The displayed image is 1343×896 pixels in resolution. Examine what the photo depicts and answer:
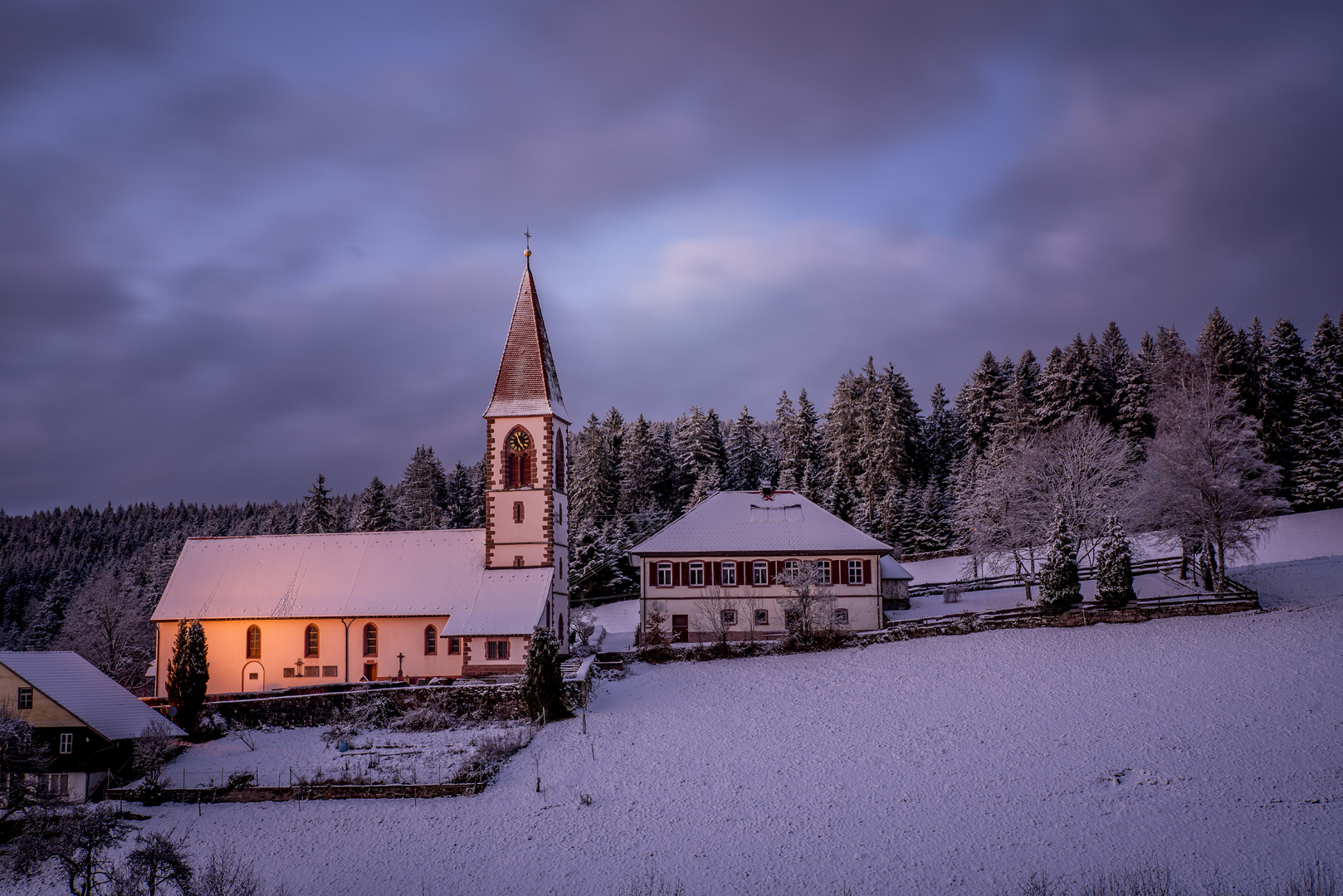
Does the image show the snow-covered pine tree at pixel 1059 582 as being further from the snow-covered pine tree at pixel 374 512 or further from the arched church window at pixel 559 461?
the snow-covered pine tree at pixel 374 512

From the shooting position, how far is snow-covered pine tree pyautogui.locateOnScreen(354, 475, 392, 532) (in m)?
68.4

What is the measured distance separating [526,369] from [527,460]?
4612mm

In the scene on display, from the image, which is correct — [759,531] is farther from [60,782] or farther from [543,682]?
[60,782]

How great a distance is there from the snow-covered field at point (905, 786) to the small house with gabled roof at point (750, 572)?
7.45 metres

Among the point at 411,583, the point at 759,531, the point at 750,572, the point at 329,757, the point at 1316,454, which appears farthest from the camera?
the point at 1316,454

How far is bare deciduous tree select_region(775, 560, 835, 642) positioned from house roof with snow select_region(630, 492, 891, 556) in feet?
4.84

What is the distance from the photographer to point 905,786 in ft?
85.3

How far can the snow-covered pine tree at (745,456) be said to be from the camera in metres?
74.8

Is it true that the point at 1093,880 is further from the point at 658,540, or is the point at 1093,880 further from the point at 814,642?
the point at 658,540

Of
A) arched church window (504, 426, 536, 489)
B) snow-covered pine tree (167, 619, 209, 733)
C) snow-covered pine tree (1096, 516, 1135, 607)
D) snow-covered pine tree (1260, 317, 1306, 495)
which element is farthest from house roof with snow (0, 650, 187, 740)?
snow-covered pine tree (1260, 317, 1306, 495)

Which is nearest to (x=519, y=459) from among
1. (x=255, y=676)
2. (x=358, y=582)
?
(x=358, y=582)

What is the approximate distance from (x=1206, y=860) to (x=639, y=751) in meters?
16.3

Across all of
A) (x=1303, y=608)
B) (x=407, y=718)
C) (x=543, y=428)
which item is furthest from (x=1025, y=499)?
(x=407, y=718)

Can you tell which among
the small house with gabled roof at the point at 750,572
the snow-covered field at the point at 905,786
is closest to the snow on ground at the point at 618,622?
the small house with gabled roof at the point at 750,572
